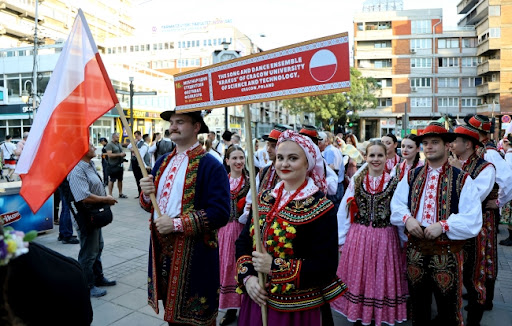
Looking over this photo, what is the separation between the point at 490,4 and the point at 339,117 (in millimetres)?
23815

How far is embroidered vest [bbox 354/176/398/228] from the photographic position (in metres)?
3.85

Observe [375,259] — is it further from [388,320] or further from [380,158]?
[380,158]

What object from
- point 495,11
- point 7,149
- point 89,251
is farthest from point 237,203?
point 495,11

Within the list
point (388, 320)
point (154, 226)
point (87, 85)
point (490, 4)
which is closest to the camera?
point (87, 85)

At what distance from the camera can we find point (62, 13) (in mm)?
53750

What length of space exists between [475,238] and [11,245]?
4.11 metres

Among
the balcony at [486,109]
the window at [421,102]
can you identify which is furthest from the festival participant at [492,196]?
the window at [421,102]

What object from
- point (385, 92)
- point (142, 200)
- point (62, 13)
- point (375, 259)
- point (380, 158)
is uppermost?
point (62, 13)

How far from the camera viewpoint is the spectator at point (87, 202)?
4387 mm

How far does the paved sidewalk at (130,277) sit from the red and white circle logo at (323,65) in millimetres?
3082

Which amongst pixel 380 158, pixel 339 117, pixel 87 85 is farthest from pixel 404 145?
pixel 339 117

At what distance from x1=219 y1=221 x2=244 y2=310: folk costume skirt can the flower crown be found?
3.31 meters

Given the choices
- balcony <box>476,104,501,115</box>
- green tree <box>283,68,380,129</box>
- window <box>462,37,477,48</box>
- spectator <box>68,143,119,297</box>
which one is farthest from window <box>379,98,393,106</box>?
spectator <box>68,143,119,297</box>

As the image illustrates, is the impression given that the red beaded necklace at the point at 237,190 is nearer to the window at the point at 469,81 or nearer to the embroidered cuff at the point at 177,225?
the embroidered cuff at the point at 177,225
